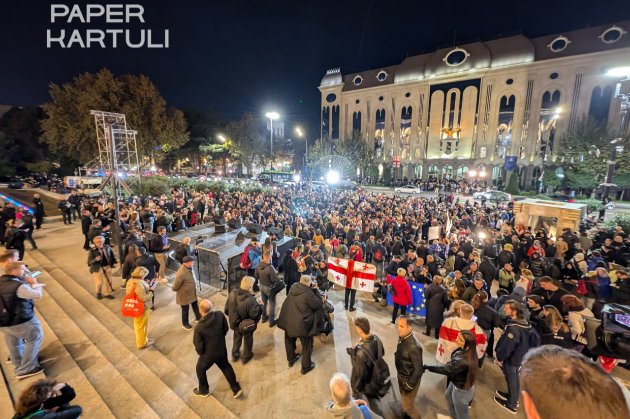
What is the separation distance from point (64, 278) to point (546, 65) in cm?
5118

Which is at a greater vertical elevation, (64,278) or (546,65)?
(546,65)

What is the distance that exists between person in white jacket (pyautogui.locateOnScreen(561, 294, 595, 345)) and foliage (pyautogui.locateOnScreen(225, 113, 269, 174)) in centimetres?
4692

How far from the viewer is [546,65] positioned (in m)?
36.0

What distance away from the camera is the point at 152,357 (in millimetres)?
4859

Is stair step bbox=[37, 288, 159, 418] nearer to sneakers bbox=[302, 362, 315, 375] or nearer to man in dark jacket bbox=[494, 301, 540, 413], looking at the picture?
sneakers bbox=[302, 362, 315, 375]

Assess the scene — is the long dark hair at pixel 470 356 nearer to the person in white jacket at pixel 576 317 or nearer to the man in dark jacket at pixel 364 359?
the man in dark jacket at pixel 364 359

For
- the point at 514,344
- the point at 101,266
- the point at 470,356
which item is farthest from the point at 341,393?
the point at 101,266

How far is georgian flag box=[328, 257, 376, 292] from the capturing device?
6800 mm

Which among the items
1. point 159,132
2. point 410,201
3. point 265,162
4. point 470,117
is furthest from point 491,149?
point 159,132

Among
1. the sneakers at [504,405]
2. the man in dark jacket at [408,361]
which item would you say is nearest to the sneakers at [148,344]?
the man in dark jacket at [408,361]

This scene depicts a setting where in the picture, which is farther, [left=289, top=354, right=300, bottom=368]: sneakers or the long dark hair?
[left=289, top=354, right=300, bottom=368]: sneakers

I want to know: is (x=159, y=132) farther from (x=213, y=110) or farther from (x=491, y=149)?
(x=491, y=149)

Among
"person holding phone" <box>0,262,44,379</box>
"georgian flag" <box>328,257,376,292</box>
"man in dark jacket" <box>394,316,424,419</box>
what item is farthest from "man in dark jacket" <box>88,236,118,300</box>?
"man in dark jacket" <box>394,316,424,419</box>

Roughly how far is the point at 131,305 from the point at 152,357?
105 centimetres
